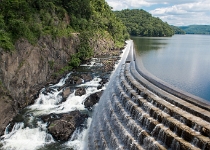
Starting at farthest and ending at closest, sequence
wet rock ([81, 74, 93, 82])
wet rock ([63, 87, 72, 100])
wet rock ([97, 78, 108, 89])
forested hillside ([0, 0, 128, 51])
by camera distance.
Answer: wet rock ([81, 74, 93, 82]) → wet rock ([97, 78, 108, 89]) → forested hillside ([0, 0, 128, 51]) → wet rock ([63, 87, 72, 100])

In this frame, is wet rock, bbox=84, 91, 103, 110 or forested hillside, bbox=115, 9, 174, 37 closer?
wet rock, bbox=84, 91, 103, 110

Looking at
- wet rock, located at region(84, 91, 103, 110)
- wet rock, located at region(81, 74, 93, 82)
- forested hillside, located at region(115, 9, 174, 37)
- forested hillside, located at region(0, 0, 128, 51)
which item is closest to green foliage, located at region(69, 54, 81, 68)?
forested hillside, located at region(0, 0, 128, 51)

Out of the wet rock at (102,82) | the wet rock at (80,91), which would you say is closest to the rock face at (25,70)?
the wet rock at (80,91)

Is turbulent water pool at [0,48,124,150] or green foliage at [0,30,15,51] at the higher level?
green foliage at [0,30,15,51]

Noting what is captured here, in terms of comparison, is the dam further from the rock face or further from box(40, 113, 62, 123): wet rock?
the rock face

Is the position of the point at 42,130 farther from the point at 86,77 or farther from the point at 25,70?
the point at 86,77

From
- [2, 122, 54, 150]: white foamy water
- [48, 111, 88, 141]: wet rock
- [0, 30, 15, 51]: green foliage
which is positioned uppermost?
[0, 30, 15, 51]: green foliage
